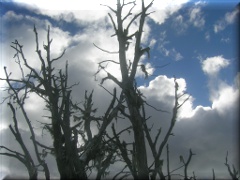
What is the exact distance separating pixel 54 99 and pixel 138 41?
336cm

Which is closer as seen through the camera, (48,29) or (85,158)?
(85,158)

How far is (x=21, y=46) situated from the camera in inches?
382

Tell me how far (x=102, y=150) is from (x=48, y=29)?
359 centimetres

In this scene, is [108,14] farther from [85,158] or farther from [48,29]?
[85,158]

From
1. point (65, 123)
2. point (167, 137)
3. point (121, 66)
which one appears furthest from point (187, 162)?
point (121, 66)

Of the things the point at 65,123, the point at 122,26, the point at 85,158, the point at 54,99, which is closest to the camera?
the point at 65,123

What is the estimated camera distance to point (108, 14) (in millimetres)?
9789

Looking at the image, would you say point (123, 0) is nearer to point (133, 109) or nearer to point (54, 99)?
point (133, 109)

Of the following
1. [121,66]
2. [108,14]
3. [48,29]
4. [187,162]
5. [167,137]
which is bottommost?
[187,162]

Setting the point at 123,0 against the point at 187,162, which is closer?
the point at 187,162

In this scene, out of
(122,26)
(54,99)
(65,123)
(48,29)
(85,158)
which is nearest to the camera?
(65,123)

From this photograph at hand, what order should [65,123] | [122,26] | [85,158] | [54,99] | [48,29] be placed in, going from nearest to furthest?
[65,123], [54,99], [85,158], [48,29], [122,26]

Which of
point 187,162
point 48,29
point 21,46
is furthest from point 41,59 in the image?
point 187,162

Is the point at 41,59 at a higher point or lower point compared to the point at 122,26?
lower
